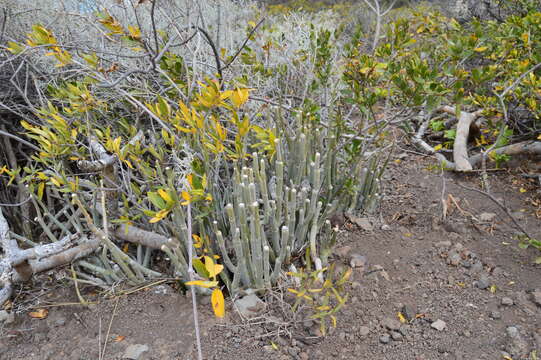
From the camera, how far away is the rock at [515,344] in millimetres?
1271

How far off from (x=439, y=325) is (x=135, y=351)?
1111 mm

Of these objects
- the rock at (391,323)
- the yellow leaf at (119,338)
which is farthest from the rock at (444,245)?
the yellow leaf at (119,338)

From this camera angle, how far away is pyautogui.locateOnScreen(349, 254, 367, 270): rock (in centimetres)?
172

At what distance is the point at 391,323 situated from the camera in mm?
1429

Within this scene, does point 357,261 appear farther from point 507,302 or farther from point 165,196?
point 165,196

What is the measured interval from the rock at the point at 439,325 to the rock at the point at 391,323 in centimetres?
12

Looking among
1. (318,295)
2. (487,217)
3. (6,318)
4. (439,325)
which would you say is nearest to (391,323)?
(439,325)

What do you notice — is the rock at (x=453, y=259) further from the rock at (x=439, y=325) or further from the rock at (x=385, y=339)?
the rock at (x=385, y=339)

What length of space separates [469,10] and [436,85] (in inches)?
144

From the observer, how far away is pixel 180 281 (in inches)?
64.2

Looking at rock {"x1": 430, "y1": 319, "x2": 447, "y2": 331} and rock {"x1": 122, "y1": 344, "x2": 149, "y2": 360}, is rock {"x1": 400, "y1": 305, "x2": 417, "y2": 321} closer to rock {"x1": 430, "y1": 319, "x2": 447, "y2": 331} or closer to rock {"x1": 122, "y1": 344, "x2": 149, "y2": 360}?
rock {"x1": 430, "y1": 319, "x2": 447, "y2": 331}

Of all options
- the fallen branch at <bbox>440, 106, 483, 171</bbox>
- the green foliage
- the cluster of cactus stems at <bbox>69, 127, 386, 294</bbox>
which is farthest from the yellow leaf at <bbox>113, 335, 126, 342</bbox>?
the fallen branch at <bbox>440, 106, 483, 171</bbox>

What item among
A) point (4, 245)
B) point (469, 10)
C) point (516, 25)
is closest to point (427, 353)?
point (4, 245)

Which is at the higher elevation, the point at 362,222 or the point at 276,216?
the point at 276,216
